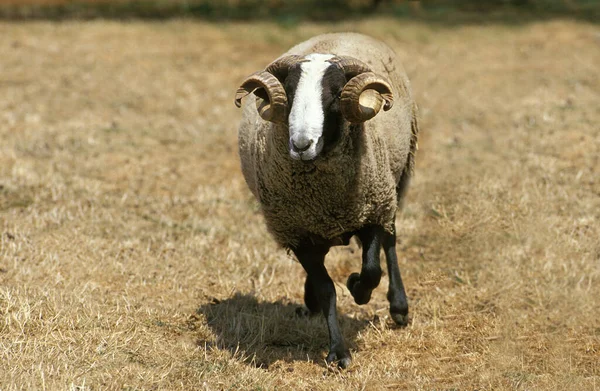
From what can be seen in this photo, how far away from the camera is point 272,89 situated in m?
5.48

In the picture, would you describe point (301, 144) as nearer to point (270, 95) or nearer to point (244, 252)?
point (270, 95)

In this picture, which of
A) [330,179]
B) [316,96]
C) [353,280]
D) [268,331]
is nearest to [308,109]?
[316,96]

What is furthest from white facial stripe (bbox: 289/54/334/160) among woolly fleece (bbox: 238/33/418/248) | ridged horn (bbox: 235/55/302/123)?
woolly fleece (bbox: 238/33/418/248)

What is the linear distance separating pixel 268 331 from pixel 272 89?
2.17 meters

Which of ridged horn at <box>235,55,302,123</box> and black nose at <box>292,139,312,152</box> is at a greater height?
ridged horn at <box>235,55,302,123</box>

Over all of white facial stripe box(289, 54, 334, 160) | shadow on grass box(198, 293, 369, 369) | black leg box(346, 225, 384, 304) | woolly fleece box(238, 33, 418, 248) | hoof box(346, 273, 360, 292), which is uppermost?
white facial stripe box(289, 54, 334, 160)

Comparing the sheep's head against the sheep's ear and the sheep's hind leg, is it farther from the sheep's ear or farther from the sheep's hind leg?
the sheep's hind leg

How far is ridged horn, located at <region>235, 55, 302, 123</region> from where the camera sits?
5.48 metres

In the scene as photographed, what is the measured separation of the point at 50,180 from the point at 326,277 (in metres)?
4.60

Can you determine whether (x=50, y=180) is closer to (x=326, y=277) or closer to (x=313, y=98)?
(x=326, y=277)

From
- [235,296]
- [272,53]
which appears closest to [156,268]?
[235,296]

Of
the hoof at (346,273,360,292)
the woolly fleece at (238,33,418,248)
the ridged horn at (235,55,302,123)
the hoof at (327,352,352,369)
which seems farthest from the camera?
the hoof at (346,273,360,292)

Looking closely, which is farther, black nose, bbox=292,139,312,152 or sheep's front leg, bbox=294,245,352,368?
sheep's front leg, bbox=294,245,352,368

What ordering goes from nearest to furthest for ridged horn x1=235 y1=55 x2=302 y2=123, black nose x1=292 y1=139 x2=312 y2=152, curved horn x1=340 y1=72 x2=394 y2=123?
black nose x1=292 y1=139 x2=312 y2=152
curved horn x1=340 y1=72 x2=394 y2=123
ridged horn x1=235 y1=55 x2=302 y2=123
